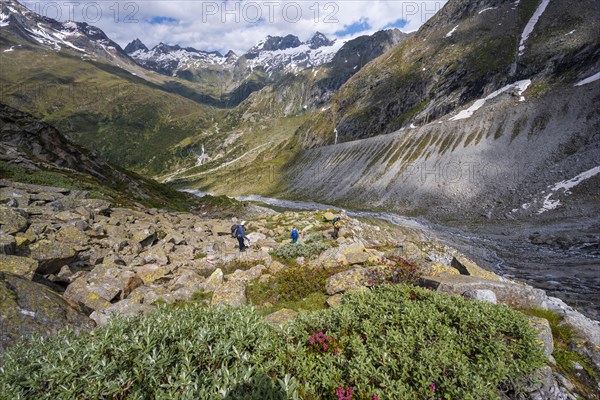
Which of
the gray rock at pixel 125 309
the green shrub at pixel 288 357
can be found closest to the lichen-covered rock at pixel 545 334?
the green shrub at pixel 288 357

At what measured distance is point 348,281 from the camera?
11.4 meters

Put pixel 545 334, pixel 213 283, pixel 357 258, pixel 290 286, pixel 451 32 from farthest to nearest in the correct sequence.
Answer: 1. pixel 451 32
2. pixel 357 258
3. pixel 213 283
4. pixel 290 286
5. pixel 545 334

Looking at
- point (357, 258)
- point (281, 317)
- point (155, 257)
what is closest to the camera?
point (281, 317)

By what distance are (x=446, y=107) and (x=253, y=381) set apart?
115m

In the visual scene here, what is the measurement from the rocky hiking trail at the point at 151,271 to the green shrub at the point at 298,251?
0.07 metres

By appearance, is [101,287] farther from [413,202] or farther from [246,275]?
[413,202]

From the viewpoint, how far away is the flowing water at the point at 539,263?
22.0 meters

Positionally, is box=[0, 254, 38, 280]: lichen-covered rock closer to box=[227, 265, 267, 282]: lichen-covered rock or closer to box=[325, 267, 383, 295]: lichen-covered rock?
box=[227, 265, 267, 282]: lichen-covered rock

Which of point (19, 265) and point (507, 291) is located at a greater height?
point (507, 291)

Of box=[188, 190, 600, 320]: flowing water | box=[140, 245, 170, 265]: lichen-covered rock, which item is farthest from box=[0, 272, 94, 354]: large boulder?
box=[188, 190, 600, 320]: flowing water

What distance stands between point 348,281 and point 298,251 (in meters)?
6.71

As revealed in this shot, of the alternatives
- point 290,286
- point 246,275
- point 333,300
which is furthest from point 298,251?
point 333,300

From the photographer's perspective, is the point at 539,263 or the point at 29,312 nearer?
the point at 29,312

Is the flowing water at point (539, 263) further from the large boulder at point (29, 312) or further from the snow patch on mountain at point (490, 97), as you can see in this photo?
the snow patch on mountain at point (490, 97)
